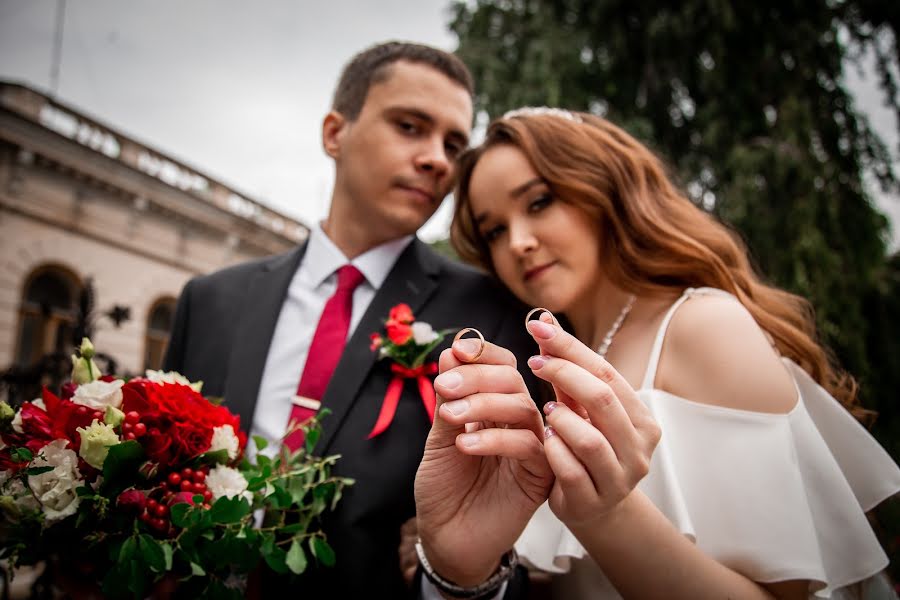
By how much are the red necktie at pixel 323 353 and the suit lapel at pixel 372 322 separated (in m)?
0.09

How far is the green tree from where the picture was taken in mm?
5199

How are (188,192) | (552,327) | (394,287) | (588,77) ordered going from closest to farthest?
1. (552,327)
2. (394,287)
3. (588,77)
4. (188,192)

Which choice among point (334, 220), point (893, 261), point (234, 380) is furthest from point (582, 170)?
point (893, 261)

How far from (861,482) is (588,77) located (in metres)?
6.77

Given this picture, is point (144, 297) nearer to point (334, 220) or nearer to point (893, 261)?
point (334, 220)

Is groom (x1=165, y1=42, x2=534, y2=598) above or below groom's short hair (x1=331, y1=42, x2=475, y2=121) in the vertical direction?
below

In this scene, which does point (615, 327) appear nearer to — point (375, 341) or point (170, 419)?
point (375, 341)

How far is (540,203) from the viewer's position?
70.6 inches

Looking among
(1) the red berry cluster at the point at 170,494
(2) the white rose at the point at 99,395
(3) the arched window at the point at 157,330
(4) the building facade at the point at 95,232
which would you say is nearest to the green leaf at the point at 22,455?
(2) the white rose at the point at 99,395

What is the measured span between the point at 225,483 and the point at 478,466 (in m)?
0.57

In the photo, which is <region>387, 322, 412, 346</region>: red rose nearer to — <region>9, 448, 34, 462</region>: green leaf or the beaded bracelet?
the beaded bracelet

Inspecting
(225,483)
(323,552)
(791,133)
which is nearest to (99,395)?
(225,483)

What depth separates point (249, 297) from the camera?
79.8 inches

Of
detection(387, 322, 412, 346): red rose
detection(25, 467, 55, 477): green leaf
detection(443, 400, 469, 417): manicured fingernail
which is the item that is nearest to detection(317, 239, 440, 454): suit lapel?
detection(387, 322, 412, 346): red rose
